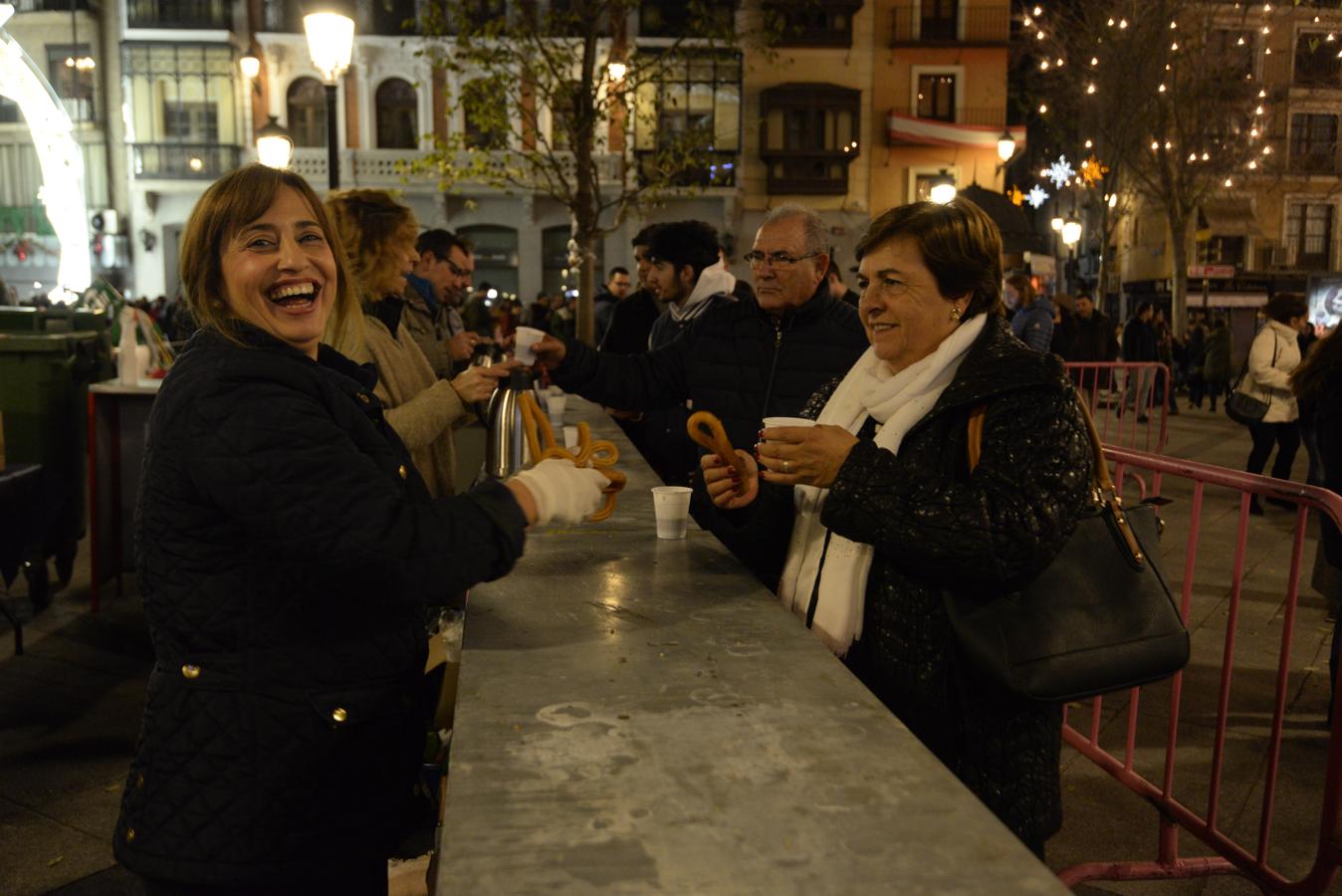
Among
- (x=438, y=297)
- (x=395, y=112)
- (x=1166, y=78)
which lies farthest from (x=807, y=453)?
(x=395, y=112)

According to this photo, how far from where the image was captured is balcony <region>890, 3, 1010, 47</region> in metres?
32.7

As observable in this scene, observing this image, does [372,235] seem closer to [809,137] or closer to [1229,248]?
[809,137]

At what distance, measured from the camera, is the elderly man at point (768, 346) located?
13.2ft

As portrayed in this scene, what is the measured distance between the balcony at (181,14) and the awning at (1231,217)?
34.0m

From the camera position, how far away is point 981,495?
2176 mm

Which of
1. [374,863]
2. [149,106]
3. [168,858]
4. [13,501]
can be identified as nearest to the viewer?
[168,858]

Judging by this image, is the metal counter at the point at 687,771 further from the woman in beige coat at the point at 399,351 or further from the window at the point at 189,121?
the window at the point at 189,121

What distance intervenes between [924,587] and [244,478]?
1378 mm

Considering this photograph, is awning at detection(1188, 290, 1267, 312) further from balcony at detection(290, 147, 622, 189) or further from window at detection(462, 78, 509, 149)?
window at detection(462, 78, 509, 149)

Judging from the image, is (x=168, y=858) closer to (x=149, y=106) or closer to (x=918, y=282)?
(x=918, y=282)

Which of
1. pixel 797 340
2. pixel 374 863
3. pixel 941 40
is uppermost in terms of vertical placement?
pixel 941 40

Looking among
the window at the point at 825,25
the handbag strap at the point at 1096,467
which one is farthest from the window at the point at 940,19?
the handbag strap at the point at 1096,467

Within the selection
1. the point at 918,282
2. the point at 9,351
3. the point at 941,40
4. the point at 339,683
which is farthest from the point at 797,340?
the point at 941,40

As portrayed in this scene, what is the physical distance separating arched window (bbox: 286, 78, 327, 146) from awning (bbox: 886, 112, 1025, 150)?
55.3 feet
